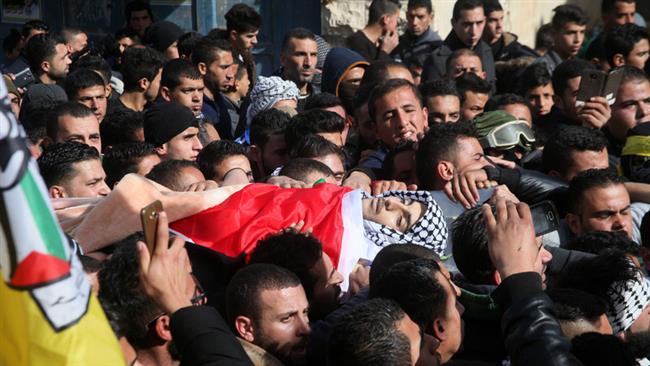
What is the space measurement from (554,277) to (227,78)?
174 inches

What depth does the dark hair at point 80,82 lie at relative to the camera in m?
7.56

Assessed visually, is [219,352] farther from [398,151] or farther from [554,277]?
[398,151]

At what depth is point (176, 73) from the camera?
24.7ft

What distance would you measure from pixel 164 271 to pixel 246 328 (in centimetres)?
67

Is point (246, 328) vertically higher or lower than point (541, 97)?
higher

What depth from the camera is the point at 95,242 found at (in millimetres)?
4133

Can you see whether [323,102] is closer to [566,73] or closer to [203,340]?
[566,73]

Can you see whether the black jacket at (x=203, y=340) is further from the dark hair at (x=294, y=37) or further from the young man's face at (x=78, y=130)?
the dark hair at (x=294, y=37)

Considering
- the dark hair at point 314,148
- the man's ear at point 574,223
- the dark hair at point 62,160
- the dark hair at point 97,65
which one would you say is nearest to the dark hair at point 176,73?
the dark hair at point 97,65

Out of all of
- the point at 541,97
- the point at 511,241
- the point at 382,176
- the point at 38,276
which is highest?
the point at 38,276

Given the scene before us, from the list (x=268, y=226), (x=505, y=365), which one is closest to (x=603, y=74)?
(x=268, y=226)

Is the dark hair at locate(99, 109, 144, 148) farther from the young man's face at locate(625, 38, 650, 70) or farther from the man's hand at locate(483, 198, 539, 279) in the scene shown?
the young man's face at locate(625, 38, 650, 70)

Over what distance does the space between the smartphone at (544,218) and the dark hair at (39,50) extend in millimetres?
5490

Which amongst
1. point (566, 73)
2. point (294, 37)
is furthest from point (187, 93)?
point (566, 73)
